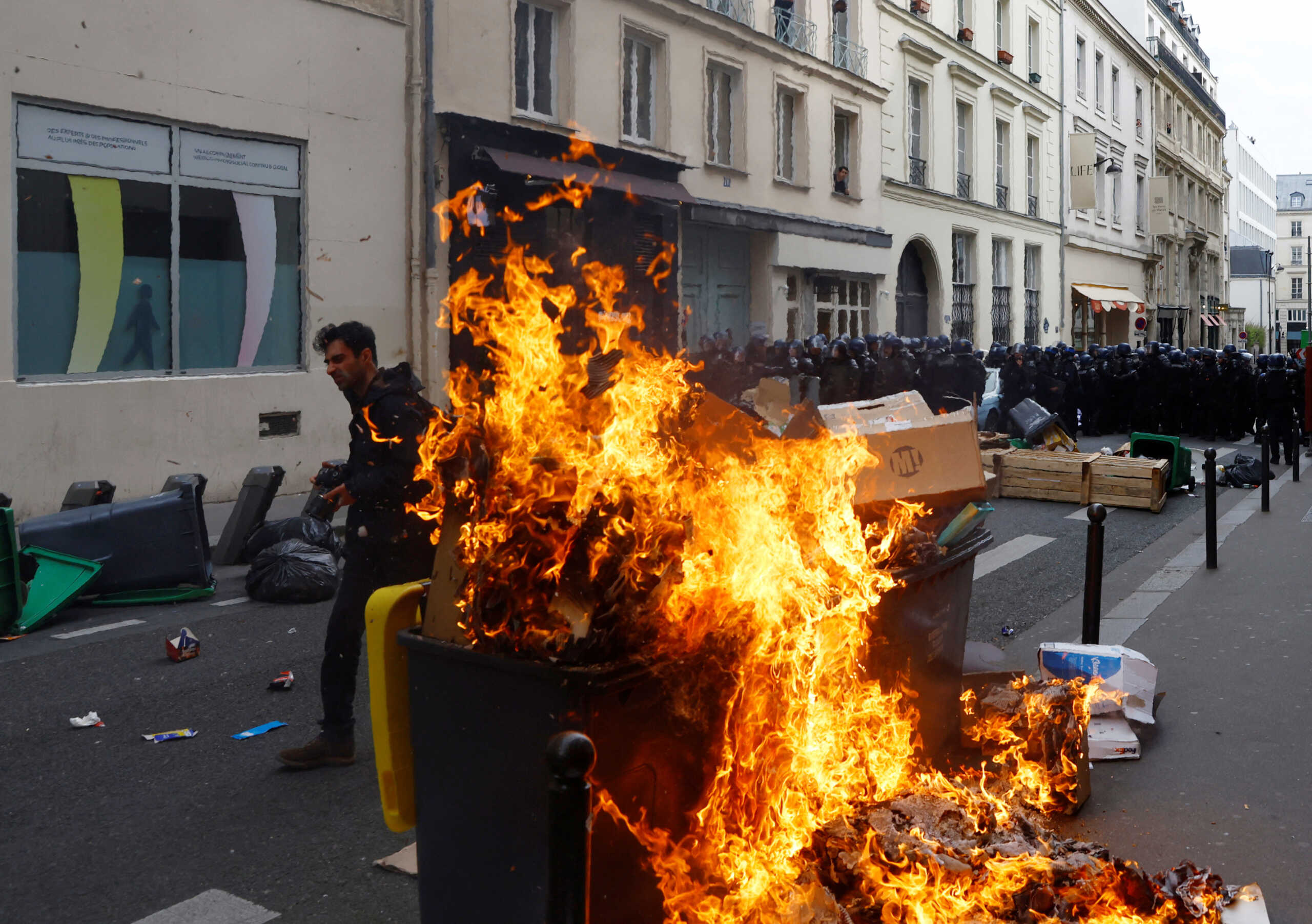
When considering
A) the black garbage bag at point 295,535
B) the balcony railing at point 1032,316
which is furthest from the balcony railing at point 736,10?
the balcony railing at point 1032,316

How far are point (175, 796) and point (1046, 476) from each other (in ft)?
36.0

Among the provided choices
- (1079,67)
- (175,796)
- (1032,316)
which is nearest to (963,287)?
(1032,316)

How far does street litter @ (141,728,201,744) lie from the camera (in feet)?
16.4

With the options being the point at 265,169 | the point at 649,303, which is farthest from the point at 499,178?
the point at 649,303

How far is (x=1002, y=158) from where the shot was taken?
32.8m

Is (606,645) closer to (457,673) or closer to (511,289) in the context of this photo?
(457,673)

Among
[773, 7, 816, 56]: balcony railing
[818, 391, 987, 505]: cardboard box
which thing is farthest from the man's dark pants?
[773, 7, 816, 56]: balcony railing

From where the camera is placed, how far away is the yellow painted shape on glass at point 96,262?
1102 centimetres

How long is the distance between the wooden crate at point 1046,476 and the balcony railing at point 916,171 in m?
15.5

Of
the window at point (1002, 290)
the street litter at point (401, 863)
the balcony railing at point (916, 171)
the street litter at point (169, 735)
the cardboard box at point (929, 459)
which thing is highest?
the balcony railing at point (916, 171)

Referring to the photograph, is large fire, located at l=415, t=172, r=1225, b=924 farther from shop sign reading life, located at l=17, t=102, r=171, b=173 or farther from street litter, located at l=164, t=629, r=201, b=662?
shop sign reading life, located at l=17, t=102, r=171, b=173

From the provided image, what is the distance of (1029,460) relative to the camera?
44.1ft

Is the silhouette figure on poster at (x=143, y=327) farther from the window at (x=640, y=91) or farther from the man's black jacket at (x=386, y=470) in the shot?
the window at (x=640, y=91)

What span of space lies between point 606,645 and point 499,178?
13799mm
